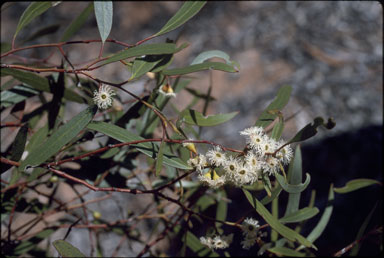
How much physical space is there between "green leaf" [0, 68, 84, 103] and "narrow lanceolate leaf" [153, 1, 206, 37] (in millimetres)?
389

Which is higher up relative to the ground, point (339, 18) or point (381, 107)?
point (339, 18)

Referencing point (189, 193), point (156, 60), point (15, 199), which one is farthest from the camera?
point (189, 193)

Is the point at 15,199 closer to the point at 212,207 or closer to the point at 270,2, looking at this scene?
the point at 212,207

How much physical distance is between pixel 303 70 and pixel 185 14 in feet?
4.23

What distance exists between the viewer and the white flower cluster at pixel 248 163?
85 centimetres

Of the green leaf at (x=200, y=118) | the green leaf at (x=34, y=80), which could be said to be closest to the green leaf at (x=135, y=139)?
the green leaf at (x=200, y=118)

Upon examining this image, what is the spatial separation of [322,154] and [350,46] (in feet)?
2.59

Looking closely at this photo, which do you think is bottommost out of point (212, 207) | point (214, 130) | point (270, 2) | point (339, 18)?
point (212, 207)

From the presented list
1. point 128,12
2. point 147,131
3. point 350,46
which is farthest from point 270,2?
point 147,131

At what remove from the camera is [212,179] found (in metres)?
0.88

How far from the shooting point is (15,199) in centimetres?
126

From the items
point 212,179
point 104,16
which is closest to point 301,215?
point 212,179

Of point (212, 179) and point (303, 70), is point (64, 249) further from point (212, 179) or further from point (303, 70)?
point (303, 70)

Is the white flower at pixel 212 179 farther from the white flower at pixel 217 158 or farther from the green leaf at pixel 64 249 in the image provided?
the green leaf at pixel 64 249
